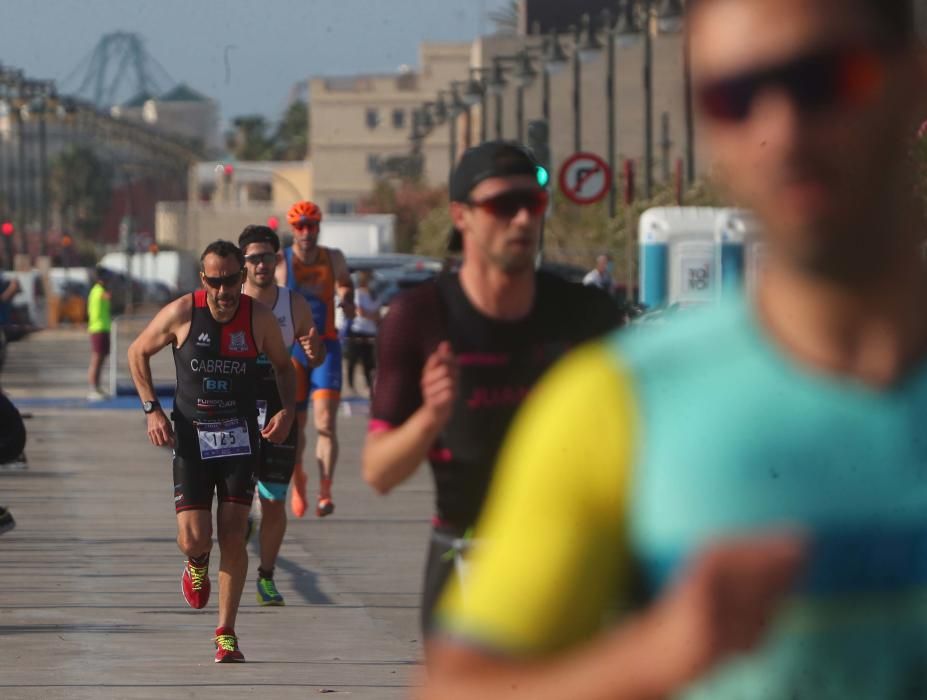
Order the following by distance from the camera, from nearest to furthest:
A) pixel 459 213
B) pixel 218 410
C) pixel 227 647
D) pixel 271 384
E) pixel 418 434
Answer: pixel 418 434 → pixel 459 213 → pixel 227 647 → pixel 218 410 → pixel 271 384

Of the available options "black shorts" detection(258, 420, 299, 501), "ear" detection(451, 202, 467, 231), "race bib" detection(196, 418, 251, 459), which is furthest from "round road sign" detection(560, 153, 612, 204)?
"ear" detection(451, 202, 467, 231)

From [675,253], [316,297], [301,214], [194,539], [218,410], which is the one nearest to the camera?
[194,539]

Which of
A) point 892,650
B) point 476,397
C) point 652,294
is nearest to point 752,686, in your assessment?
point 892,650

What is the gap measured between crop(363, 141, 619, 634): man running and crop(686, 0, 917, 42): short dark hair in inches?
117

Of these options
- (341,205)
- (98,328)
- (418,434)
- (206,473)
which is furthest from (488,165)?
(341,205)

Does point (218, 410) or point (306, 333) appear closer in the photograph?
point (218, 410)

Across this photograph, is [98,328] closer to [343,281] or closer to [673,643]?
[343,281]

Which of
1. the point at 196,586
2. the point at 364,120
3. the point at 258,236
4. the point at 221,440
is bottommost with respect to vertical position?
the point at 196,586

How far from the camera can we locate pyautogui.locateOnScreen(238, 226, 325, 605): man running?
32.1 feet

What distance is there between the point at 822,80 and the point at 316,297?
36.3ft

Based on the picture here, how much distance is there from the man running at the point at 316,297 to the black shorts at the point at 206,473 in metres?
2.80

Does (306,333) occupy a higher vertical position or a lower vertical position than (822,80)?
lower

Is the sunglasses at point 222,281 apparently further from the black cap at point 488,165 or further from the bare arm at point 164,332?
the black cap at point 488,165

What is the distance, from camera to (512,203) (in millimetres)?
4664
